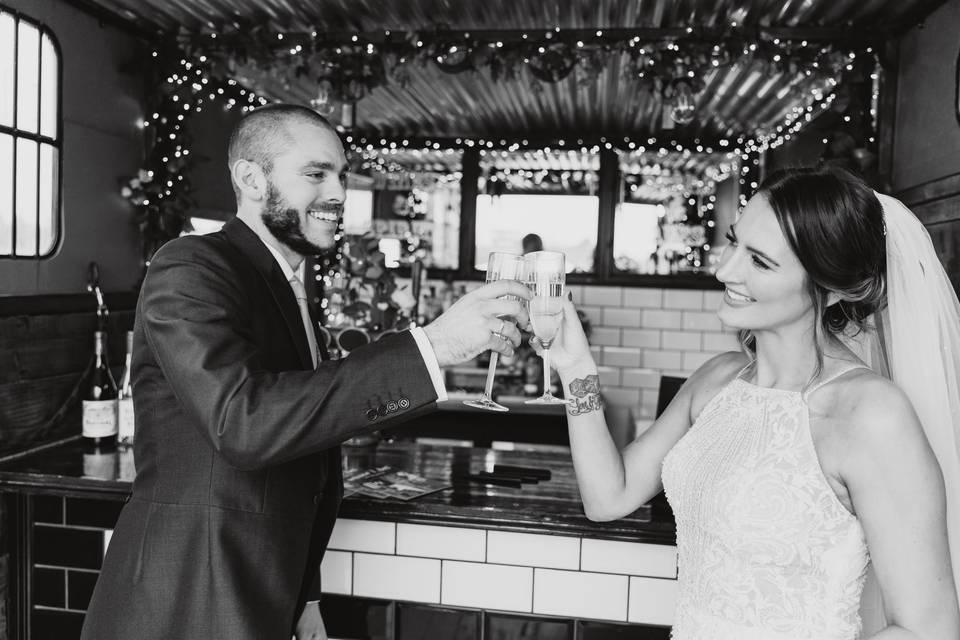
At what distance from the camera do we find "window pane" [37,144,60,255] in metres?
3.34

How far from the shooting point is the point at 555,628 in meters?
2.32

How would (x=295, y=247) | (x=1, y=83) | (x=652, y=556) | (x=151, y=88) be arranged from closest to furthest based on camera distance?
(x=295, y=247) < (x=652, y=556) < (x=1, y=83) < (x=151, y=88)

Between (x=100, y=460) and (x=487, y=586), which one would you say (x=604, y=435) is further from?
(x=100, y=460)

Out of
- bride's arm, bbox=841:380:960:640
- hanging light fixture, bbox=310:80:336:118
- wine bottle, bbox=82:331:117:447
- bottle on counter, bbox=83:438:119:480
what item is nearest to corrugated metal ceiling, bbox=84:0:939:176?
hanging light fixture, bbox=310:80:336:118

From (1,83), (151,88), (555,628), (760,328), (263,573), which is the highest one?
(151,88)

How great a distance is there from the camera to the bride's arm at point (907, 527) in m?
1.41

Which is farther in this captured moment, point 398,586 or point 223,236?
point 398,586

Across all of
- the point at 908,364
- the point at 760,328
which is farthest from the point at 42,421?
the point at 908,364

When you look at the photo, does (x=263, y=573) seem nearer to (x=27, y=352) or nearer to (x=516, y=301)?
(x=516, y=301)

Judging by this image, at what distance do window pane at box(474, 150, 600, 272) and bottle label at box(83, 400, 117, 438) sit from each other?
392cm

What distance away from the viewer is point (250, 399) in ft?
4.62

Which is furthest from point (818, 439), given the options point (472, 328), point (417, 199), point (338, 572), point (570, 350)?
point (417, 199)

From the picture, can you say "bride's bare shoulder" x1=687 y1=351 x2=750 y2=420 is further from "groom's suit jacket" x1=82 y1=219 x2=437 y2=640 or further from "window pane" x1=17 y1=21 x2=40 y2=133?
"window pane" x1=17 y1=21 x2=40 y2=133

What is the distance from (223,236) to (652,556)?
4.70 feet
